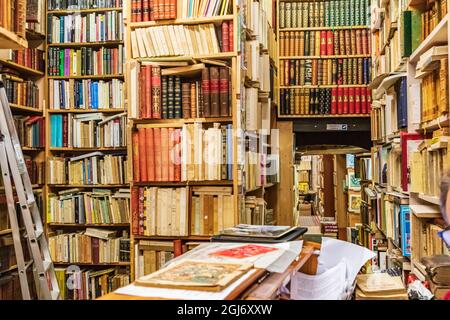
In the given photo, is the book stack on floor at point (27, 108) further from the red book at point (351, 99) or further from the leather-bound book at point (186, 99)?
the red book at point (351, 99)

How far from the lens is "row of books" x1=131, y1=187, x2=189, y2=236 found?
9.77 feet

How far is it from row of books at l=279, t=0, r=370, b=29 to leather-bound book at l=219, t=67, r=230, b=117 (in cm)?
238

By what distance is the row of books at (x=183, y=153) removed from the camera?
2932 mm

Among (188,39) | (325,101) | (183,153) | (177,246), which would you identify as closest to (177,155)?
(183,153)

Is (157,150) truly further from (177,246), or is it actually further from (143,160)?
(177,246)

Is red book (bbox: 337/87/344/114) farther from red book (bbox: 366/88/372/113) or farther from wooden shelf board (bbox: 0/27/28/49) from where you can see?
wooden shelf board (bbox: 0/27/28/49)

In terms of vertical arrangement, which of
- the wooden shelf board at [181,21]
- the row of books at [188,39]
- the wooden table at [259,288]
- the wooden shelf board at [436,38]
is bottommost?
the wooden table at [259,288]

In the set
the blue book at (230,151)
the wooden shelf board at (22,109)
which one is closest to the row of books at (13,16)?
the blue book at (230,151)

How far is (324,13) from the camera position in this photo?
16.5ft

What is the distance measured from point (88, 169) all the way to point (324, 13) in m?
2.67

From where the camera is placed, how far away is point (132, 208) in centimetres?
303

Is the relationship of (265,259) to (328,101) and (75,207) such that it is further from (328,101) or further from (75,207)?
(328,101)

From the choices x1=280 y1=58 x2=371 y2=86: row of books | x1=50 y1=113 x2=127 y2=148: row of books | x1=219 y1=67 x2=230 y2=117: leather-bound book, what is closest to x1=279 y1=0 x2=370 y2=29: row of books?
x1=280 y1=58 x2=371 y2=86: row of books

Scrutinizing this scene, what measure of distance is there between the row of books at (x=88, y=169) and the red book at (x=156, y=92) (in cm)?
137
